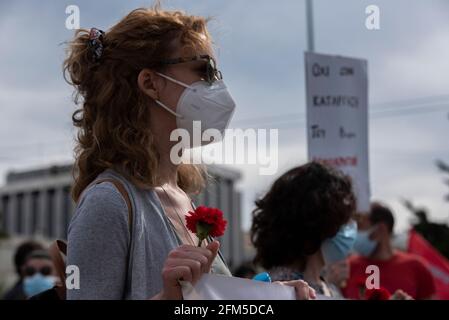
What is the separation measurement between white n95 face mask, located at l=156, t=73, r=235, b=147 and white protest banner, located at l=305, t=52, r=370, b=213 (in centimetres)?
279

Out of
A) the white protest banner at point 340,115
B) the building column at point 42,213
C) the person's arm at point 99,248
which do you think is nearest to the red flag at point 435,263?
the white protest banner at point 340,115

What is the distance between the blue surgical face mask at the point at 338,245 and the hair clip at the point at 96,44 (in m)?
1.35

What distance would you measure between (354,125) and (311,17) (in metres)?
6.23

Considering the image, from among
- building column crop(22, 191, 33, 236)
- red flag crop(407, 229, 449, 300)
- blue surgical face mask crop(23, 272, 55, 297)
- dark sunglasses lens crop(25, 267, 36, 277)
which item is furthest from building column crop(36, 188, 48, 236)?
blue surgical face mask crop(23, 272, 55, 297)

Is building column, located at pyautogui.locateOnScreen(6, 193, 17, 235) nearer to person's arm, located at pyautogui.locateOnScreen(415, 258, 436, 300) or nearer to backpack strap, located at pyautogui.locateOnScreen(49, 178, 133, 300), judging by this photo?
person's arm, located at pyautogui.locateOnScreen(415, 258, 436, 300)

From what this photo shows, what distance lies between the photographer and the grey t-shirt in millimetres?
1854

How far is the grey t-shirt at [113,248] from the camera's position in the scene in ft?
6.08

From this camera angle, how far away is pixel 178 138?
87.7 inches

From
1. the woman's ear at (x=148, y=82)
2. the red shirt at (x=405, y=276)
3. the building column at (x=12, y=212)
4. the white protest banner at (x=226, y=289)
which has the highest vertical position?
the woman's ear at (x=148, y=82)

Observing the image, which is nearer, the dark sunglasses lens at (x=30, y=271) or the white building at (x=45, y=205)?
the dark sunglasses lens at (x=30, y=271)

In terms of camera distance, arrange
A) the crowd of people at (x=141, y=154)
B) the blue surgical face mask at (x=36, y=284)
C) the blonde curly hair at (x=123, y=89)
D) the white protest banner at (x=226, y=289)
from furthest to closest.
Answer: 1. the blue surgical face mask at (x=36, y=284)
2. the blonde curly hair at (x=123, y=89)
3. the crowd of people at (x=141, y=154)
4. the white protest banner at (x=226, y=289)

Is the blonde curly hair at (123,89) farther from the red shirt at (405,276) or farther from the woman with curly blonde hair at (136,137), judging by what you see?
the red shirt at (405,276)

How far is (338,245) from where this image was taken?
3.21m

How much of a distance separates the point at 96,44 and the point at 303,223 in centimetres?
124
